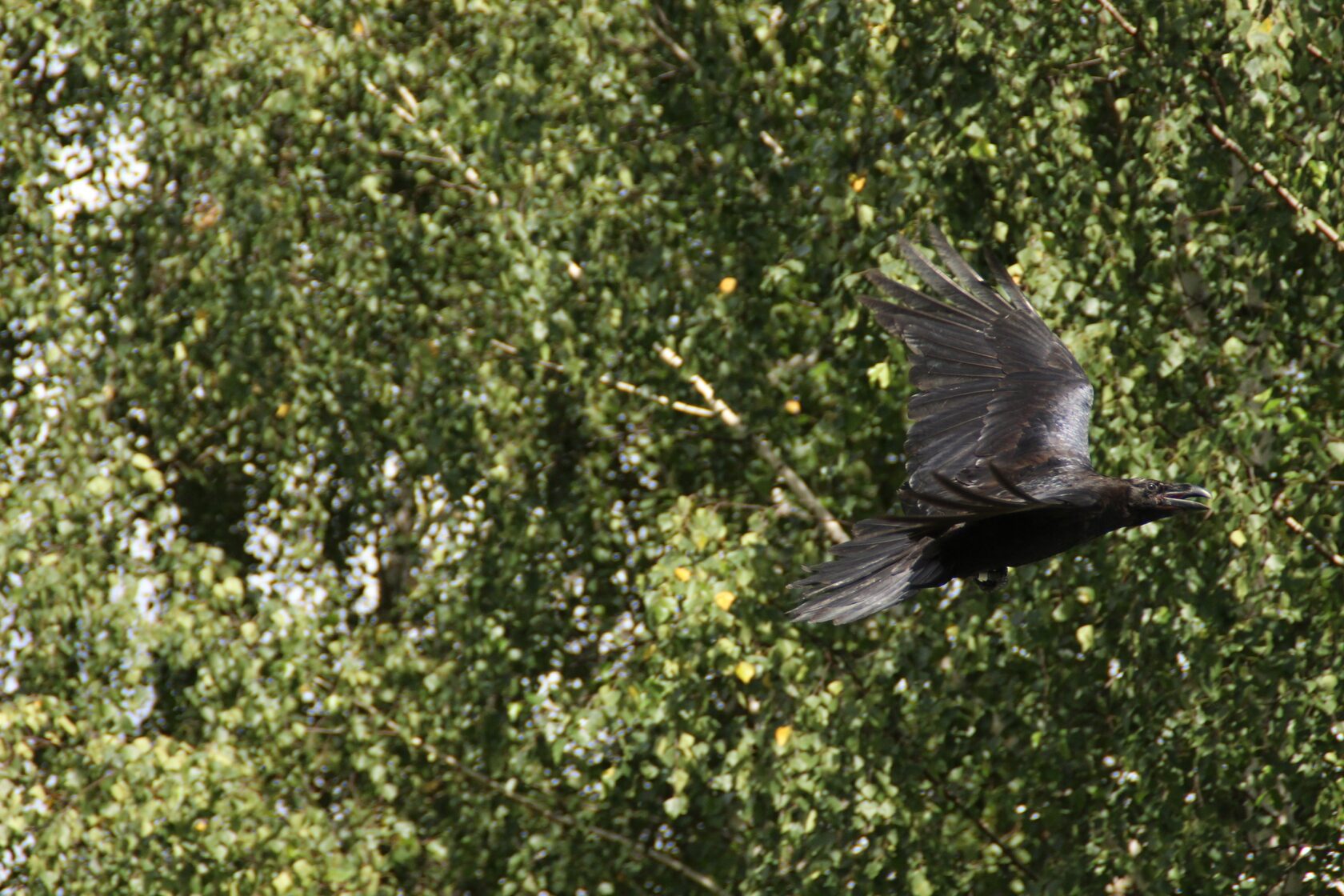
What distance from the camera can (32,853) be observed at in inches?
311

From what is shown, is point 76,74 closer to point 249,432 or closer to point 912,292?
point 249,432

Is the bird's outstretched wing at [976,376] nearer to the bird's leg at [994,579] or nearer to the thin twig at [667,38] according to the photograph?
the bird's leg at [994,579]

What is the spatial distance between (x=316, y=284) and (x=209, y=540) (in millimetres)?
2303

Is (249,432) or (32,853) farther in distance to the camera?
(249,432)

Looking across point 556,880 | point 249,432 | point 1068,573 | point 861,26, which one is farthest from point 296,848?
point 861,26

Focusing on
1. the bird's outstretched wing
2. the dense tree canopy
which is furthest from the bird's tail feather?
the dense tree canopy

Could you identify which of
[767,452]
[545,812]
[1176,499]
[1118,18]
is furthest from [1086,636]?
[545,812]

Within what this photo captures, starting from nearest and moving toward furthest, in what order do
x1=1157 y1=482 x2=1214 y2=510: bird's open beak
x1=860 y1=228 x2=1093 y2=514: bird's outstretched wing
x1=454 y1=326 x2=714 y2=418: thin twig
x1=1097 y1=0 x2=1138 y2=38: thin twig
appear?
x1=1157 y1=482 x2=1214 y2=510: bird's open beak
x1=860 y1=228 x2=1093 y2=514: bird's outstretched wing
x1=1097 y1=0 x2=1138 y2=38: thin twig
x1=454 y1=326 x2=714 y2=418: thin twig

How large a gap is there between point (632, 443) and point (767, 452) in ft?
2.39

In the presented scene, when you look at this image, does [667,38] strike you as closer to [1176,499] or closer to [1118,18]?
[1118,18]

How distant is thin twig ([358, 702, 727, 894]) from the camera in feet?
26.7

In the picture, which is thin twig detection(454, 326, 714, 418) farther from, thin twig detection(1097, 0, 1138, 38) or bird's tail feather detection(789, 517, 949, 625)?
bird's tail feather detection(789, 517, 949, 625)

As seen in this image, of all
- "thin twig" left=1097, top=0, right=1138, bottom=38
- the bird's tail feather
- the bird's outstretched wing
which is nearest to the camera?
the bird's tail feather

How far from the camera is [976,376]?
5535mm
